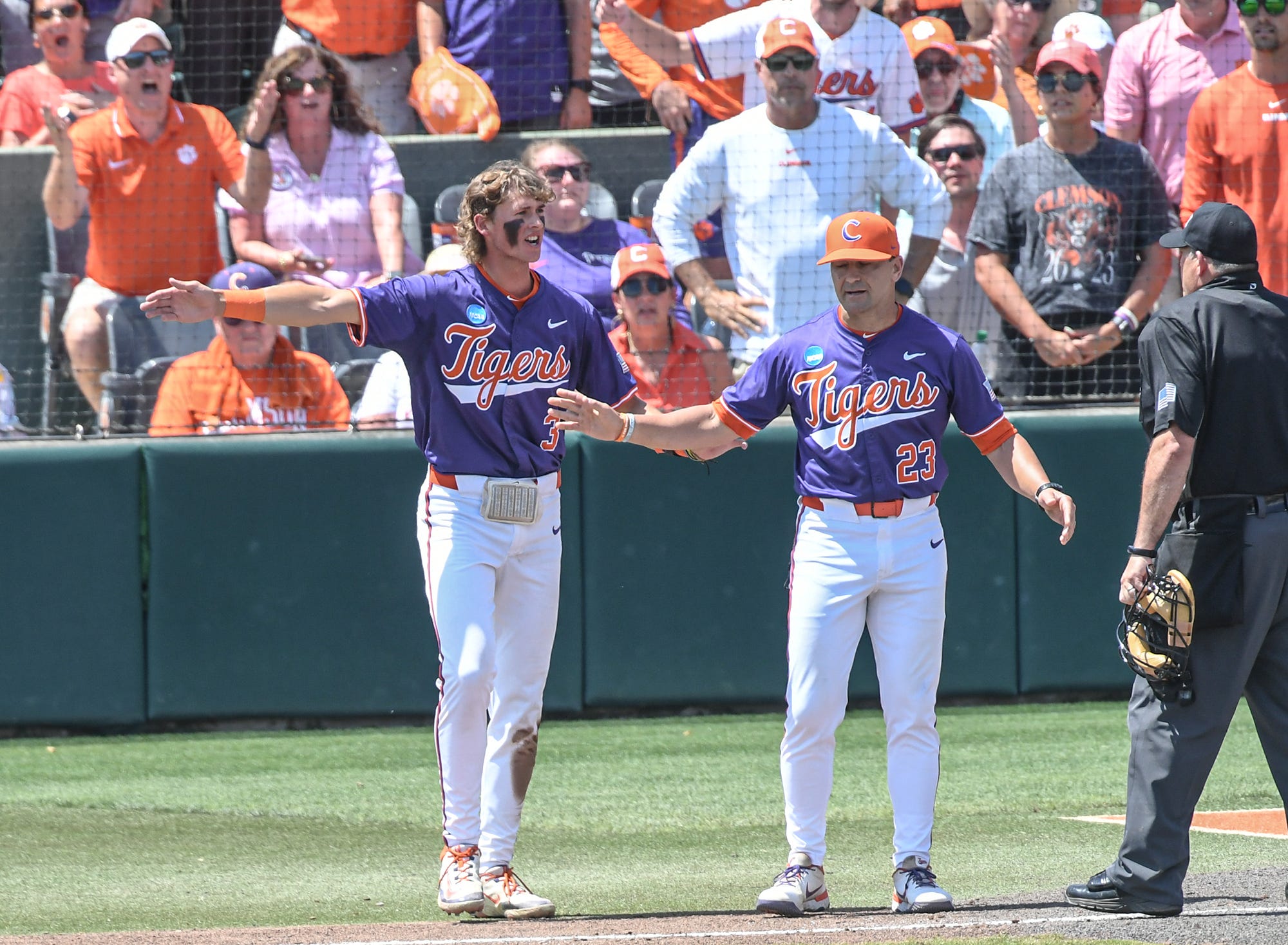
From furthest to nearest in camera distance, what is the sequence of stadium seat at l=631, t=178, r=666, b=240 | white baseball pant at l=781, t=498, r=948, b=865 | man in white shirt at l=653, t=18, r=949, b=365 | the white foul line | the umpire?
stadium seat at l=631, t=178, r=666, b=240
man in white shirt at l=653, t=18, r=949, b=365
white baseball pant at l=781, t=498, r=948, b=865
the umpire
the white foul line

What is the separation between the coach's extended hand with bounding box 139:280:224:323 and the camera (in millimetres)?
4672

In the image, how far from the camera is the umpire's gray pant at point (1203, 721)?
14.0 ft

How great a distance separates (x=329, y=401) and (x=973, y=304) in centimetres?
324

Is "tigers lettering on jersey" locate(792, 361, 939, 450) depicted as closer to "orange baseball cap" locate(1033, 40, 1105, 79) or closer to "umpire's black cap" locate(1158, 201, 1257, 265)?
"umpire's black cap" locate(1158, 201, 1257, 265)

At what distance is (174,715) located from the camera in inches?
319

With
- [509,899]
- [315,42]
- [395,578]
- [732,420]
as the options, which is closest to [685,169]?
[395,578]

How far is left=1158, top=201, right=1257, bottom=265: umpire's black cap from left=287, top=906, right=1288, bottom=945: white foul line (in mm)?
1711

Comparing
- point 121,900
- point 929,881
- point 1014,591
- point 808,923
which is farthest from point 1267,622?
point 1014,591

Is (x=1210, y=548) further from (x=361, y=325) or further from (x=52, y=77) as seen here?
(x=52, y=77)

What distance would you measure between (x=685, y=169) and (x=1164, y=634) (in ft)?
15.0

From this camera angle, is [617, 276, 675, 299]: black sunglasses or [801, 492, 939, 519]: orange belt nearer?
[801, 492, 939, 519]: orange belt

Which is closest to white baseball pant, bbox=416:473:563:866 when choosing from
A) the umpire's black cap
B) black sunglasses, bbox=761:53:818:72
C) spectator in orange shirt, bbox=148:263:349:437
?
the umpire's black cap

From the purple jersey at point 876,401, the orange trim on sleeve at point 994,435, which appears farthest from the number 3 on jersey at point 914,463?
the orange trim on sleeve at point 994,435

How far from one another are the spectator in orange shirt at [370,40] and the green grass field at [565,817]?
3600 millimetres
